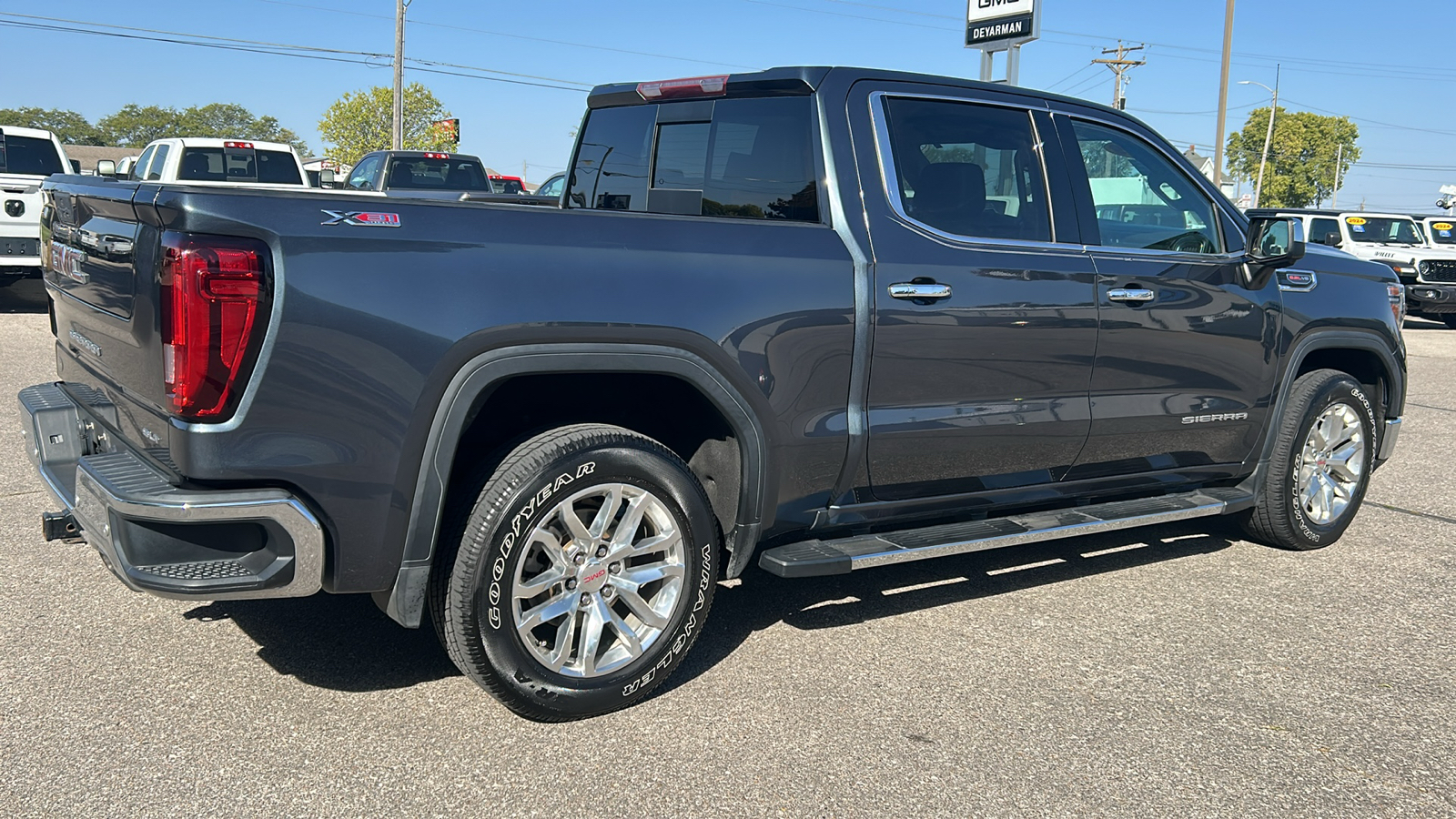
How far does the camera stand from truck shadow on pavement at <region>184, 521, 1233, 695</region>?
148 inches

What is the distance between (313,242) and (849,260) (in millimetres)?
1665

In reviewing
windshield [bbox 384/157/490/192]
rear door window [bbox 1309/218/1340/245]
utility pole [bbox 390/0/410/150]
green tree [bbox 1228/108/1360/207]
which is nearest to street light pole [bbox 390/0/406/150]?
utility pole [bbox 390/0/410/150]

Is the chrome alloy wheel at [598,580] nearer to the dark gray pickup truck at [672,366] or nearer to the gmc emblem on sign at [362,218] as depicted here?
the dark gray pickup truck at [672,366]

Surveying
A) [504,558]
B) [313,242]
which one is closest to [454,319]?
[313,242]

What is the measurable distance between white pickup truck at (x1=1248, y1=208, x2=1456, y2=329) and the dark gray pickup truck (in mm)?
15872

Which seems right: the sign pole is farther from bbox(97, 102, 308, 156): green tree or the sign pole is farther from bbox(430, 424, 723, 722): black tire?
bbox(97, 102, 308, 156): green tree

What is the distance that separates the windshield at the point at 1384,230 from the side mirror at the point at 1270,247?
56.9 feet

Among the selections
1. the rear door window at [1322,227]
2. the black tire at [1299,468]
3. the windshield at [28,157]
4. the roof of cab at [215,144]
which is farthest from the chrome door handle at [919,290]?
the rear door window at [1322,227]

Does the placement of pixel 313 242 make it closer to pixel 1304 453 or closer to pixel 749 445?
pixel 749 445

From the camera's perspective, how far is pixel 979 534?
163 inches

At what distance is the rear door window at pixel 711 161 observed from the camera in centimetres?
403

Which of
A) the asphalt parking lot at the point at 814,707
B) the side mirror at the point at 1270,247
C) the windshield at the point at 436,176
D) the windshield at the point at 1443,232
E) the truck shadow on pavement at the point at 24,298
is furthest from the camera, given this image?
the windshield at the point at 1443,232

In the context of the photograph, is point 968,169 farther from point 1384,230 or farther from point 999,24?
point 1384,230

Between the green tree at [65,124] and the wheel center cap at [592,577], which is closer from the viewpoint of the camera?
the wheel center cap at [592,577]
